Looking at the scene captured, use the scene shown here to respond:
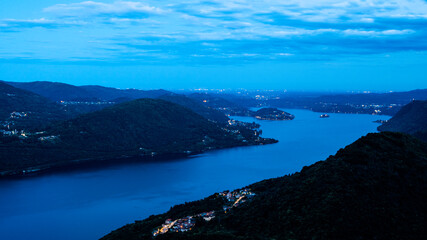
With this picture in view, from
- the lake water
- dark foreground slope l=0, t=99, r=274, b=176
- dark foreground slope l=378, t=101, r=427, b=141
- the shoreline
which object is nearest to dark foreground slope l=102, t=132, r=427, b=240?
the lake water

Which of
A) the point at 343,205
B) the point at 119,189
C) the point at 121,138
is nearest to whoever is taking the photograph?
the point at 343,205

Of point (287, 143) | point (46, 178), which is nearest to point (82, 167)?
point (46, 178)

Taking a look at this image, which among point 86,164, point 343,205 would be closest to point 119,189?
point 86,164

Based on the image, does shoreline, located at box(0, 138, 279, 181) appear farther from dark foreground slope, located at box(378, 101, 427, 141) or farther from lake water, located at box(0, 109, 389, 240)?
dark foreground slope, located at box(378, 101, 427, 141)

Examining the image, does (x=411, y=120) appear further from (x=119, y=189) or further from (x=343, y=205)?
(x=343, y=205)

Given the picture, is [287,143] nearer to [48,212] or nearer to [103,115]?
[103,115]

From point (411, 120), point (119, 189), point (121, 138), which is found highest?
point (121, 138)
